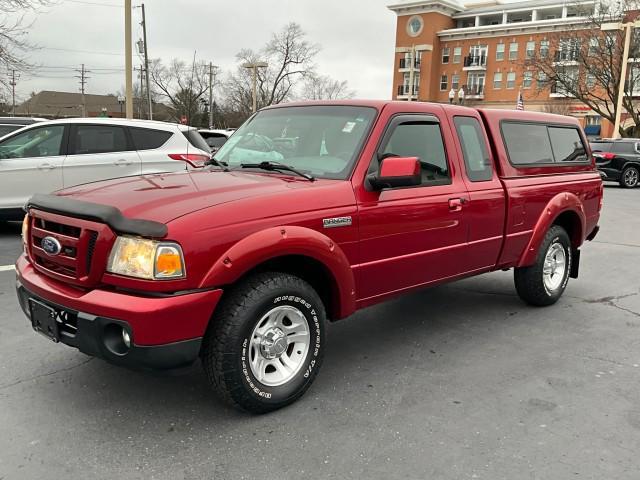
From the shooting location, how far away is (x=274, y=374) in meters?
3.33

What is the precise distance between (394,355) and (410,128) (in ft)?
5.42

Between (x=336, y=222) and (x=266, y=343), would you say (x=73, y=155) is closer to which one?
(x=336, y=222)

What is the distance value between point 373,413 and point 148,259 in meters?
1.53

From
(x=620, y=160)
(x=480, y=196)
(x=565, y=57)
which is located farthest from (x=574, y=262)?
(x=565, y=57)

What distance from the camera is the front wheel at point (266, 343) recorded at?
3002 millimetres

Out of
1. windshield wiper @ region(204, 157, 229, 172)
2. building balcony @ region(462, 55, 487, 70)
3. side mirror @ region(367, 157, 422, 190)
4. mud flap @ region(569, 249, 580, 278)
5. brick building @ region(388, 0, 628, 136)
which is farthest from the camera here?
building balcony @ region(462, 55, 487, 70)

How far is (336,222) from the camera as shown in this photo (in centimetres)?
348

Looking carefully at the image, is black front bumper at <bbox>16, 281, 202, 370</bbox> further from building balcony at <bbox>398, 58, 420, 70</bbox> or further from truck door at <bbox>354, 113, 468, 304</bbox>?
building balcony at <bbox>398, 58, 420, 70</bbox>

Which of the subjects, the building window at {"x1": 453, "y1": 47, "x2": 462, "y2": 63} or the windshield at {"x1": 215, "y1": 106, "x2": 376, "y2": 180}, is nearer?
the windshield at {"x1": 215, "y1": 106, "x2": 376, "y2": 180}

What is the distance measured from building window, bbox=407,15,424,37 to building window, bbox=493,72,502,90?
36.1ft

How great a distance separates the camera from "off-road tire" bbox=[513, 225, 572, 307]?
209 inches

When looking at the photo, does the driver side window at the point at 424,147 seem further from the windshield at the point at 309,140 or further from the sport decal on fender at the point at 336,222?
the sport decal on fender at the point at 336,222

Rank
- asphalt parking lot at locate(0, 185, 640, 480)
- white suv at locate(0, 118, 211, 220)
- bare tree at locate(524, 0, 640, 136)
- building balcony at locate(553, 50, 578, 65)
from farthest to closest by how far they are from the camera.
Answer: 1. building balcony at locate(553, 50, 578, 65)
2. bare tree at locate(524, 0, 640, 136)
3. white suv at locate(0, 118, 211, 220)
4. asphalt parking lot at locate(0, 185, 640, 480)

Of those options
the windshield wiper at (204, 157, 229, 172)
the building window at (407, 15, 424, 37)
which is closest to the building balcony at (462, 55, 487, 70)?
the building window at (407, 15, 424, 37)
